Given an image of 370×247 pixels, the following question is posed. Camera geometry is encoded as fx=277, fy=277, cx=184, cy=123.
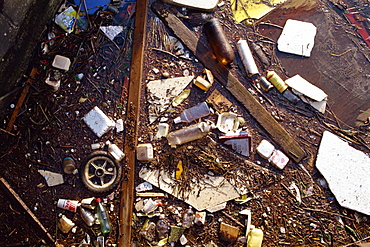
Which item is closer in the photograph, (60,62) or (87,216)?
(87,216)

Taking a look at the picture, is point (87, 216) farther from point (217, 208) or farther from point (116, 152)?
point (217, 208)

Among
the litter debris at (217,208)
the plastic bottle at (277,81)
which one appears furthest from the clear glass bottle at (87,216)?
the plastic bottle at (277,81)

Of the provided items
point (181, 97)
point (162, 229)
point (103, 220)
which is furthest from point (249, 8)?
point (103, 220)

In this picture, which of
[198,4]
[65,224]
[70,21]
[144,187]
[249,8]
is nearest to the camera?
[65,224]

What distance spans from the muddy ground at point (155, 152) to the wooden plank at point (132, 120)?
0.08 meters

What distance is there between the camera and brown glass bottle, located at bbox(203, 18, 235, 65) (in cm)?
348

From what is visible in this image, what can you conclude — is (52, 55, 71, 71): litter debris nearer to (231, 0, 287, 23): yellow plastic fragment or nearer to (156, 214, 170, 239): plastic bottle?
(156, 214, 170, 239): plastic bottle

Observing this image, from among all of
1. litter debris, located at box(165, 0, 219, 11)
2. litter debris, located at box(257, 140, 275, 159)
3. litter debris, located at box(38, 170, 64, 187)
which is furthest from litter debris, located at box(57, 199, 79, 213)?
litter debris, located at box(165, 0, 219, 11)

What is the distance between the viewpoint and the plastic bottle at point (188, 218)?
11.2ft

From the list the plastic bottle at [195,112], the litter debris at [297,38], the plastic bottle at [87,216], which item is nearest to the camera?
the plastic bottle at [87,216]

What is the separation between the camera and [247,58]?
3.61 m

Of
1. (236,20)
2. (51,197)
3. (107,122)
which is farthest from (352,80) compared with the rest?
(51,197)

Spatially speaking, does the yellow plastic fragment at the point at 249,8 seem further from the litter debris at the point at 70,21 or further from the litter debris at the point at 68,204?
the litter debris at the point at 68,204

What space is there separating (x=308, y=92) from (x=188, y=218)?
223 centimetres
